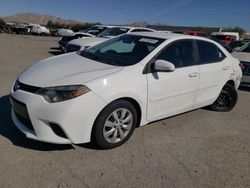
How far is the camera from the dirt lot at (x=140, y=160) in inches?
113

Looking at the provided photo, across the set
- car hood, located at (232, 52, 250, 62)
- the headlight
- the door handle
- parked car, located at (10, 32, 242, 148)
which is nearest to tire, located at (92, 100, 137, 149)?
parked car, located at (10, 32, 242, 148)

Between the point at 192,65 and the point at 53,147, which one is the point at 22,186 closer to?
the point at 53,147

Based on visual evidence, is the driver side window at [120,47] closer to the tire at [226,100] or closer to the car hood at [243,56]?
the tire at [226,100]

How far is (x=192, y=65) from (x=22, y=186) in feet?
10.1

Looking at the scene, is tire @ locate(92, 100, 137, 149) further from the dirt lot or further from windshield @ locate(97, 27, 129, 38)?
windshield @ locate(97, 27, 129, 38)

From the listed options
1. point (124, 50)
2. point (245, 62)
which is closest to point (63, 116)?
point (124, 50)

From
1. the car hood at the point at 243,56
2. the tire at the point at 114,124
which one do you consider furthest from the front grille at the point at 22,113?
the car hood at the point at 243,56

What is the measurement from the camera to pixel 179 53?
4211mm

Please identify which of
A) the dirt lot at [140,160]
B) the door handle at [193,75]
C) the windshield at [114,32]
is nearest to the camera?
the dirt lot at [140,160]

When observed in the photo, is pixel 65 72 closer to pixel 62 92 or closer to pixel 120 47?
pixel 62 92

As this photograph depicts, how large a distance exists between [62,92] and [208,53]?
2.90 metres

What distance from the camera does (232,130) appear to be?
453cm

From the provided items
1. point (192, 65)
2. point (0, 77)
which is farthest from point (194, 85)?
point (0, 77)

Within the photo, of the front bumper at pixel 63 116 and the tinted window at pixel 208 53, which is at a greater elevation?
the tinted window at pixel 208 53
